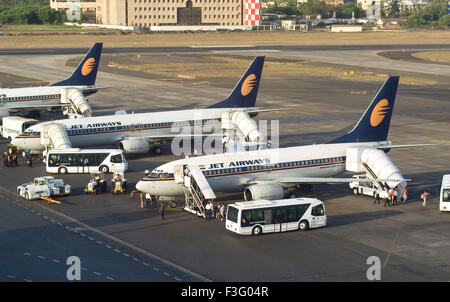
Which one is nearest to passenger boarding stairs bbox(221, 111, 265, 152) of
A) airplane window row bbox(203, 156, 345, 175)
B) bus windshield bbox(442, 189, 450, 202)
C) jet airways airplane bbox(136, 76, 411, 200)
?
jet airways airplane bbox(136, 76, 411, 200)

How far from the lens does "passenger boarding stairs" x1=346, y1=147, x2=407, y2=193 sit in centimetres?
6519

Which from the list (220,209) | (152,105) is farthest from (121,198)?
(152,105)

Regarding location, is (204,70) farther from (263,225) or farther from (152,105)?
(263,225)

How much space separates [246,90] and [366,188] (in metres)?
29.6

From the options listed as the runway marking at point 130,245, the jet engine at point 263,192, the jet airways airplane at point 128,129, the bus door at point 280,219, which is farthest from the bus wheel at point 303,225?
the jet airways airplane at point 128,129

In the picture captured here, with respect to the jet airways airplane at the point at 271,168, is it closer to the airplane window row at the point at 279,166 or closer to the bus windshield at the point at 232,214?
the airplane window row at the point at 279,166

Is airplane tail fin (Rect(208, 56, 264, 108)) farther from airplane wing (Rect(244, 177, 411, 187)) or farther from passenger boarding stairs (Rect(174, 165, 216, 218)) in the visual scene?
passenger boarding stairs (Rect(174, 165, 216, 218))

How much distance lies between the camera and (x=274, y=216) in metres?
56.3

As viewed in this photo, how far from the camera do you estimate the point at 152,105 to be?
404ft

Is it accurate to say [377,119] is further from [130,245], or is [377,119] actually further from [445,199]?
[130,245]

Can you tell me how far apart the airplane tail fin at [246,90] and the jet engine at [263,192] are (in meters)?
30.8

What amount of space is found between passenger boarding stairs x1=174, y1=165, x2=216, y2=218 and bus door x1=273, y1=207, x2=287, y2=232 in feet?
19.5

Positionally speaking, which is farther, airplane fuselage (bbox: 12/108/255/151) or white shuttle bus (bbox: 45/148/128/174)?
airplane fuselage (bbox: 12/108/255/151)

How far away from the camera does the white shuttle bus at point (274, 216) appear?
182 feet
